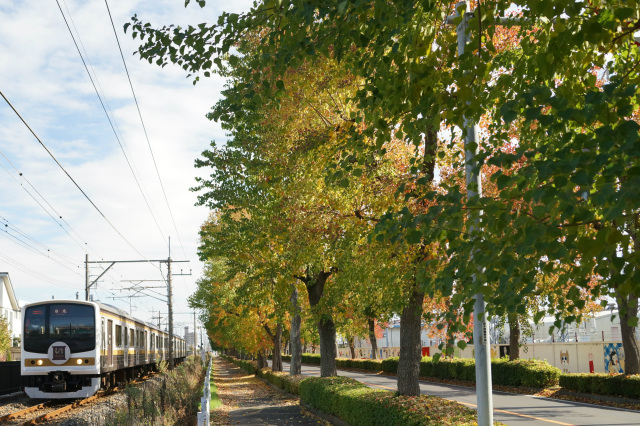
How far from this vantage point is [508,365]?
92.3ft

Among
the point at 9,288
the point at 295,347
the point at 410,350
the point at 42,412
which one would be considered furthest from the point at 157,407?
the point at 9,288

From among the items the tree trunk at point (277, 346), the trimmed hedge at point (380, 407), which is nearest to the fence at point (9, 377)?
the tree trunk at point (277, 346)

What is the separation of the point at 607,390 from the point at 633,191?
22.0 m

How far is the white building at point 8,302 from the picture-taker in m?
64.4

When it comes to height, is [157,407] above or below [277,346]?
above

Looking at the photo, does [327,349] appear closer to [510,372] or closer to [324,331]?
[324,331]

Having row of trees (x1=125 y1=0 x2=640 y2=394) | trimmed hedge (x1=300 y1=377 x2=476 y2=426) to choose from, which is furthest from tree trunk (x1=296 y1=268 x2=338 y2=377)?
row of trees (x1=125 y1=0 x2=640 y2=394)

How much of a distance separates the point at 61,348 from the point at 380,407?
1511 cm

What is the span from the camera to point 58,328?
23188 mm

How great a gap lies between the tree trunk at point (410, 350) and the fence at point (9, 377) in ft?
63.1

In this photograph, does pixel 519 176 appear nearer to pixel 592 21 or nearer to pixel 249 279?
pixel 592 21

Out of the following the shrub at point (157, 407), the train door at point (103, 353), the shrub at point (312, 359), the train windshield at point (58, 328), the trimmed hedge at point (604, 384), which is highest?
the train windshield at point (58, 328)

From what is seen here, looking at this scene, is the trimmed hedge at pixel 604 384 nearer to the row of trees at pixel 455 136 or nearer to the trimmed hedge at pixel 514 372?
the trimmed hedge at pixel 514 372

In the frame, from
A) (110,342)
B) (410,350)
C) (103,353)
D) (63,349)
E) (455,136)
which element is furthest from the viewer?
(110,342)
